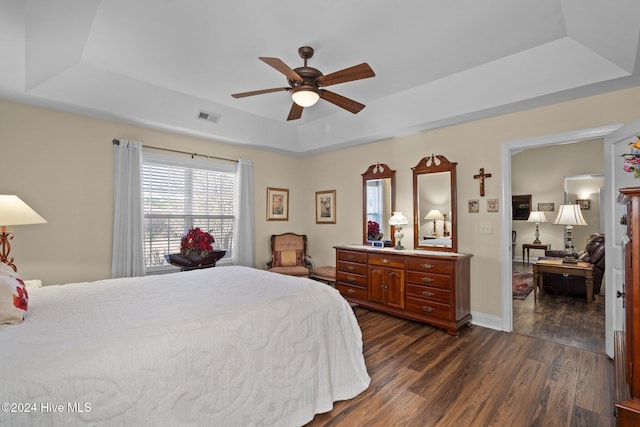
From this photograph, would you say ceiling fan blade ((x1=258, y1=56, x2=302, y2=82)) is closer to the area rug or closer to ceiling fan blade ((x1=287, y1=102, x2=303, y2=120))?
ceiling fan blade ((x1=287, y1=102, x2=303, y2=120))

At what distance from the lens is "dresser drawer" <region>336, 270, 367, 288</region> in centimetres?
415

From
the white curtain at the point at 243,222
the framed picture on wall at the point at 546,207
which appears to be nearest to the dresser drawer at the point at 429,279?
the white curtain at the point at 243,222

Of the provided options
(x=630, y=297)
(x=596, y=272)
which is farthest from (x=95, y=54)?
(x=596, y=272)

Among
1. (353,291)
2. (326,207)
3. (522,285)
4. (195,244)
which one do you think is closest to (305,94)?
(195,244)

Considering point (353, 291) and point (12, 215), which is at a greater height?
point (12, 215)

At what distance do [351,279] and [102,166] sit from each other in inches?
136

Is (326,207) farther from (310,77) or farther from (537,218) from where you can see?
(537,218)

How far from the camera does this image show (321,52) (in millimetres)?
2795

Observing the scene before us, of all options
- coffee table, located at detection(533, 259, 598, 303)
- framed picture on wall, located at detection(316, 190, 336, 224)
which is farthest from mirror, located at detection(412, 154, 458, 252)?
coffee table, located at detection(533, 259, 598, 303)

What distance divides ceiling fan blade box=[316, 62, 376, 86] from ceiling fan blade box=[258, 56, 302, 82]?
0.19 meters

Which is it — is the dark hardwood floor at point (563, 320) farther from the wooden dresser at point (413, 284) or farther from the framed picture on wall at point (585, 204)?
the framed picture on wall at point (585, 204)

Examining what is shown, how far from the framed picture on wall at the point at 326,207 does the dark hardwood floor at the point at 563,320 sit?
2996mm

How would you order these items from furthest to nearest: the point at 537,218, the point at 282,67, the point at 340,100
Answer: the point at 537,218 → the point at 340,100 → the point at 282,67

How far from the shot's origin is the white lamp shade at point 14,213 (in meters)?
2.40
